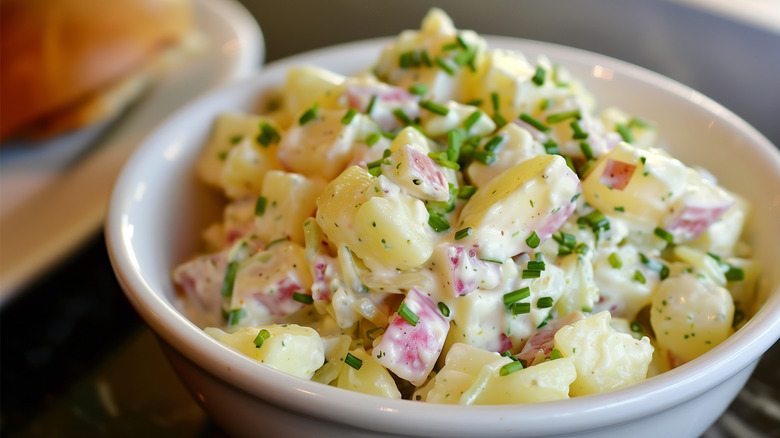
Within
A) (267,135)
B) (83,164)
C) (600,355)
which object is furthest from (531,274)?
(83,164)

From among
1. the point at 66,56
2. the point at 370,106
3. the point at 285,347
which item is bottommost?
the point at 66,56

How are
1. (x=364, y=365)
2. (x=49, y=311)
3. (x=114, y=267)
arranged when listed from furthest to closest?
(x=49, y=311), (x=114, y=267), (x=364, y=365)

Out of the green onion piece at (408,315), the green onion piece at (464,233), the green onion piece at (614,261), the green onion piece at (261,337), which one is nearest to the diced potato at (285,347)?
the green onion piece at (261,337)

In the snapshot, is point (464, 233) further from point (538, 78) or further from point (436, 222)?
point (538, 78)

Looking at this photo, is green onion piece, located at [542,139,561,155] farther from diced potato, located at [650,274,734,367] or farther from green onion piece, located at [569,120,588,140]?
diced potato, located at [650,274,734,367]

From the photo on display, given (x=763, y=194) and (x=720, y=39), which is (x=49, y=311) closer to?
(x=763, y=194)

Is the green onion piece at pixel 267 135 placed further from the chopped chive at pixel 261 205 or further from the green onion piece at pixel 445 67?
the green onion piece at pixel 445 67

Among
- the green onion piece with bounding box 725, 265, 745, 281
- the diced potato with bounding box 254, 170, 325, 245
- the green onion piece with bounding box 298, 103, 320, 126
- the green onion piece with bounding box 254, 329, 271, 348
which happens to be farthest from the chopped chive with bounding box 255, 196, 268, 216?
the green onion piece with bounding box 725, 265, 745, 281

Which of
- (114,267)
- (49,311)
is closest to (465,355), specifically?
(114,267)
